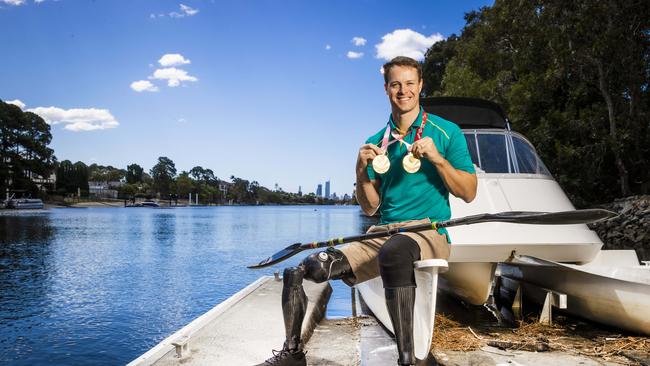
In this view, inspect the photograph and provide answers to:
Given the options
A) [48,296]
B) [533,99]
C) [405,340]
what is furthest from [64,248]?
[405,340]

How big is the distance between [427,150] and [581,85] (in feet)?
85.9

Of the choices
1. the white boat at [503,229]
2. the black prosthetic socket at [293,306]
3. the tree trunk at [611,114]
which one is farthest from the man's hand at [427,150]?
the tree trunk at [611,114]

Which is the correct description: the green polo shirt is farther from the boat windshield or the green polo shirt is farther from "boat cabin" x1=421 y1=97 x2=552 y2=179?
the boat windshield

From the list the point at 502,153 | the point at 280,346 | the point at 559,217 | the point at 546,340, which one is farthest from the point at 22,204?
the point at 559,217

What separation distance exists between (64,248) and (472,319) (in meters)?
26.1

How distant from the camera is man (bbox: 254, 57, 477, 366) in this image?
3.08 m

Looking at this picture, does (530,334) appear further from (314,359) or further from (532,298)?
(314,359)

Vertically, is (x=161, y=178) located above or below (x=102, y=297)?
above

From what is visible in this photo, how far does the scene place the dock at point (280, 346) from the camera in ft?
14.1

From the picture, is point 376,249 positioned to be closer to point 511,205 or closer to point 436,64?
point 511,205

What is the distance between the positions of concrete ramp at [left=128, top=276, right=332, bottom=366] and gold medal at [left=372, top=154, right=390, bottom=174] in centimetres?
208

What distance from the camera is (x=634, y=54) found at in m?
22.5

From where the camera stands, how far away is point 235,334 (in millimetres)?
5055

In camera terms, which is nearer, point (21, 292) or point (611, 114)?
point (21, 292)
